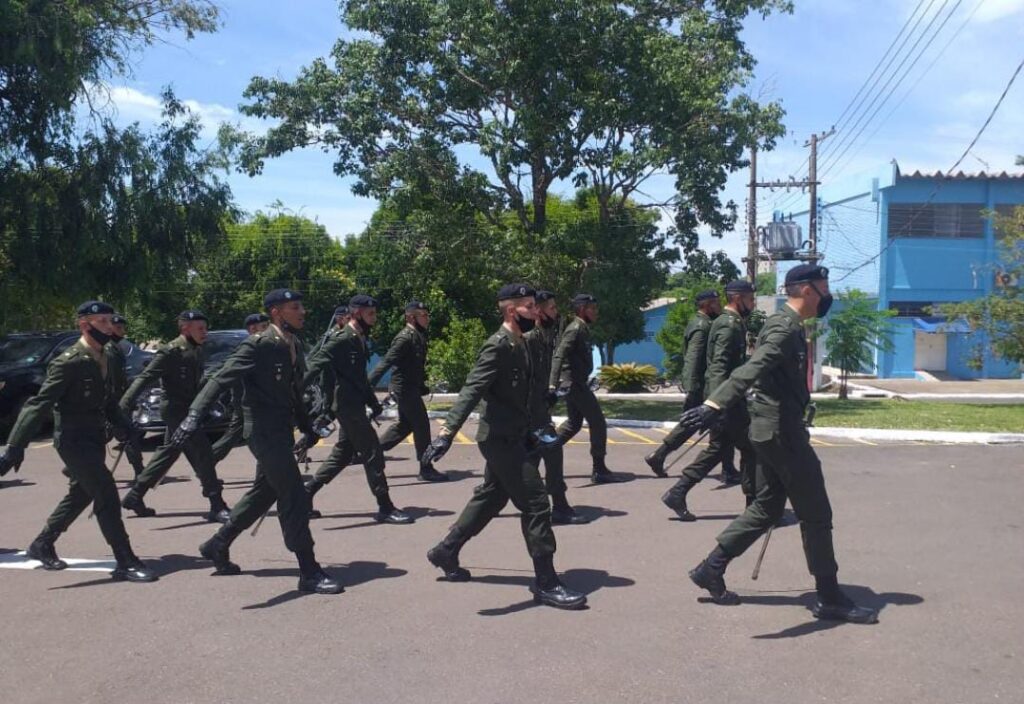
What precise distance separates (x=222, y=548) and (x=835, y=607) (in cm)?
387

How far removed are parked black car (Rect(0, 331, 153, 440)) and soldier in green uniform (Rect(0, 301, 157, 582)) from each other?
7.94 meters

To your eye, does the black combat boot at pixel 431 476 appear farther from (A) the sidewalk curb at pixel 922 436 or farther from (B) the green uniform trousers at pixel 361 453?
(A) the sidewalk curb at pixel 922 436

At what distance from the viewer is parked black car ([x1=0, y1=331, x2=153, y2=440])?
1440 cm

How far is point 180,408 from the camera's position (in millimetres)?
8859

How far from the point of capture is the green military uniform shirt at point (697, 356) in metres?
9.41

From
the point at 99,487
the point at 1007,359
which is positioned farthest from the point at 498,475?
the point at 1007,359

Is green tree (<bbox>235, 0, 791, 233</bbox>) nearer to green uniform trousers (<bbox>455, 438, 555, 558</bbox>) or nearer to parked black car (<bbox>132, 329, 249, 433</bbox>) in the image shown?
parked black car (<bbox>132, 329, 249, 433</bbox>)

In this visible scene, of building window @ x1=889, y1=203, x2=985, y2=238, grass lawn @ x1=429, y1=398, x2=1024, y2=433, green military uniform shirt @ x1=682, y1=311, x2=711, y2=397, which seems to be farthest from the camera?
building window @ x1=889, y1=203, x2=985, y2=238

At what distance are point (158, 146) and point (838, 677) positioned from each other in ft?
56.4

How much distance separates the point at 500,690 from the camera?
14.9 feet

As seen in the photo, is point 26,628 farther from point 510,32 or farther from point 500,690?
point 510,32

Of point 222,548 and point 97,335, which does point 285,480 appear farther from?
point 97,335

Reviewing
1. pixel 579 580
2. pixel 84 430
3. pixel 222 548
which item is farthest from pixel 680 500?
pixel 84 430

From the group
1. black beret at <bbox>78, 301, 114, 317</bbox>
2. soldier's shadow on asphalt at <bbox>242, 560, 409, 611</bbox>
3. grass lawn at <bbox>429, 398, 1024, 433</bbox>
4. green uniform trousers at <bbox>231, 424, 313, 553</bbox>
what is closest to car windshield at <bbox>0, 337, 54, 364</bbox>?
grass lawn at <bbox>429, 398, 1024, 433</bbox>
